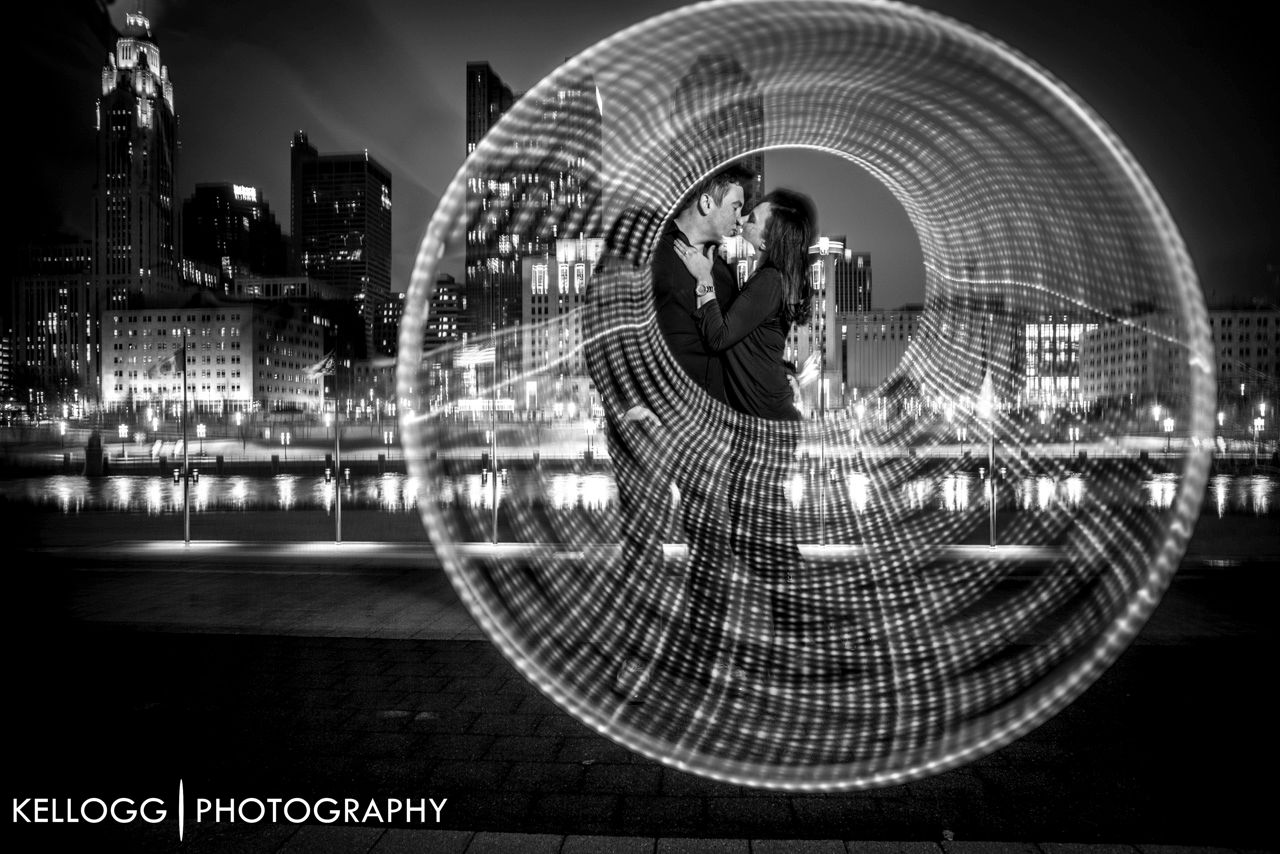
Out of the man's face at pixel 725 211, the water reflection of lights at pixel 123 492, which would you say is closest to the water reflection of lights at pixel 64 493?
the water reflection of lights at pixel 123 492

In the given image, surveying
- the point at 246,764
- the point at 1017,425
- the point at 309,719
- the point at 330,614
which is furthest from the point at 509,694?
the point at 1017,425

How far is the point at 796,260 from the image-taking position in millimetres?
4402

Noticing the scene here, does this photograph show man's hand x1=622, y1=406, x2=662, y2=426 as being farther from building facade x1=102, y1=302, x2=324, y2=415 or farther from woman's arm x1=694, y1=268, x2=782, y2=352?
building facade x1=102, y1=302, x2=324, y2=415

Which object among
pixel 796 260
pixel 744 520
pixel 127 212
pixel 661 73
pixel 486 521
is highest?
pixel 127 212

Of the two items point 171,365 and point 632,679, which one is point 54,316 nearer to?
point 171,365

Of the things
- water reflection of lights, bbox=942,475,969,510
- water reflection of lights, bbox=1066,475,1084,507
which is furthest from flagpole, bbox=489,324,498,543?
water reflection of lights, bbox=1066,475,1084,507

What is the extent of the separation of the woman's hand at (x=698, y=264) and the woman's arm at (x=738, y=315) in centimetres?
10

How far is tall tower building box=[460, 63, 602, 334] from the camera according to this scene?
470 centimetres

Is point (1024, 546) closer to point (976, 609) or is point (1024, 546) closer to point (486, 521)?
point (976, 609)

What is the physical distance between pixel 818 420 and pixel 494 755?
416cm

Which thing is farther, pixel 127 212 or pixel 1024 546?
pixel 127 212

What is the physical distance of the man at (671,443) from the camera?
4129 millimetres

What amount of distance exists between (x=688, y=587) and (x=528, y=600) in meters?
1.80

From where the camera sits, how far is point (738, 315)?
4.05 m
